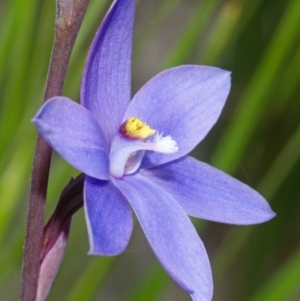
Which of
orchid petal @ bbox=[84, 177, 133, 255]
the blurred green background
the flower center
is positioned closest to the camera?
orchid petal @ bbox=[84, 177, 133, 255]

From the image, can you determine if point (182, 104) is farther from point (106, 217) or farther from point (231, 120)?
point (231, 120)

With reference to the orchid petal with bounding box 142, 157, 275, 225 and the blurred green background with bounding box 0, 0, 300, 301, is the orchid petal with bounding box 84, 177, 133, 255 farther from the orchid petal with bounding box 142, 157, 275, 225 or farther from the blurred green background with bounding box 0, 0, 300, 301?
the blurred green background with bounding box 0, 0, 300, 301

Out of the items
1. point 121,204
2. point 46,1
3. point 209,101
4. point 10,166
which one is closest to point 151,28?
point 46,1

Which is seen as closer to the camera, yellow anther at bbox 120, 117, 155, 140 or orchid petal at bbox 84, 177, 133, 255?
orchid petal at bbox 84, 177, 133, 255

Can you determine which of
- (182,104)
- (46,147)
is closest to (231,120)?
(182,104)

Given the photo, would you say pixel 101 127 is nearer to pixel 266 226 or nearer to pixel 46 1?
pixel 46 1

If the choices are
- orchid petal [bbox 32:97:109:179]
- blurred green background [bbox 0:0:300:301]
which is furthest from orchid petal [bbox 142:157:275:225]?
blurred green background [bbox 0:0:300:301]

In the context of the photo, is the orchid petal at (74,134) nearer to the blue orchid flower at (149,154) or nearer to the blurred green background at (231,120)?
the blue orchid flower at (149,154)
